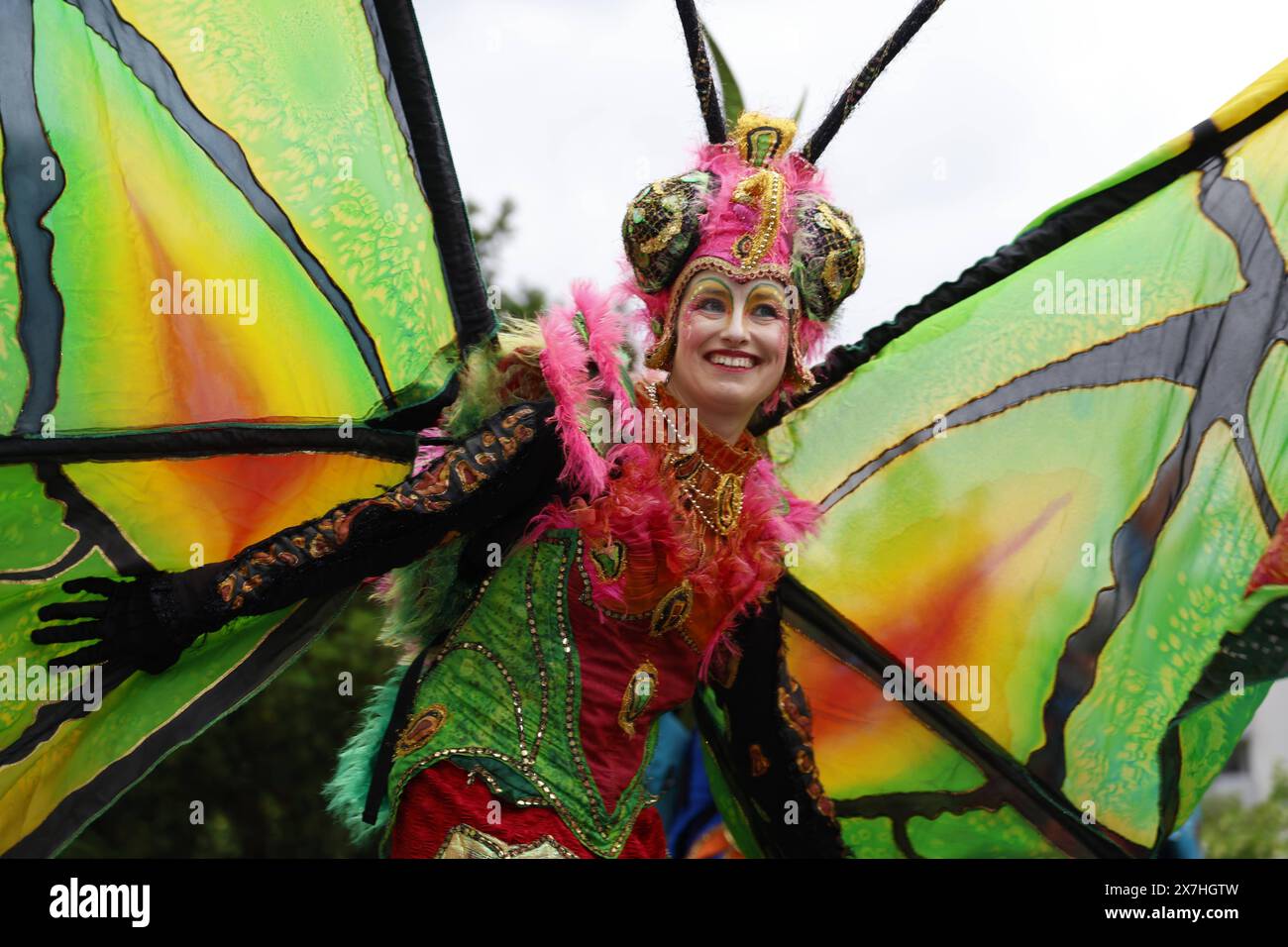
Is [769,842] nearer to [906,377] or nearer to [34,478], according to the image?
[906,377]

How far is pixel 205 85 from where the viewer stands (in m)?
3.02

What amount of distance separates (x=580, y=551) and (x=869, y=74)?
1.09 metres

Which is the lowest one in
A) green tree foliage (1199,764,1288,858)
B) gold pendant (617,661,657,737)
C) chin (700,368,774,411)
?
green tree foliage (1199,764,1288,858)

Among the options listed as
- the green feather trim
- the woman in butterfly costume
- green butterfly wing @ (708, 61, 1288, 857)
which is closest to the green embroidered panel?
the woman in butterfly costume

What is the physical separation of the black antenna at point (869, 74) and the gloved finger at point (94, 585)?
4.86ft

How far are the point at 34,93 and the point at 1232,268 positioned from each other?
8.01ft

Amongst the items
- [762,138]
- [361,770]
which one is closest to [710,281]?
[762,138]

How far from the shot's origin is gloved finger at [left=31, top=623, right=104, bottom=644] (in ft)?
8.79

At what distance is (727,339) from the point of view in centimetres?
275

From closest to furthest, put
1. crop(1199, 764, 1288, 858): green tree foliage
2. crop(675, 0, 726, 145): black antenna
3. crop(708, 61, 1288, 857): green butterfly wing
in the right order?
crop(675, 0, 726, 145): black antenna, crop(708, 61, 1288, 857): green butterfly wing, crop(1199, 764, 1288, 858): green tree foliage

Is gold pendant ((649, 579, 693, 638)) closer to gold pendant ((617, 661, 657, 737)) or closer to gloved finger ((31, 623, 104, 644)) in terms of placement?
gold pendant ((617, 661, 657, 737))

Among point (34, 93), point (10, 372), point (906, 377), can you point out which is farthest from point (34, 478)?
point (906, 377)

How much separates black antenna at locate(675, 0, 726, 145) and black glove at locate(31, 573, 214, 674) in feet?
4.22
